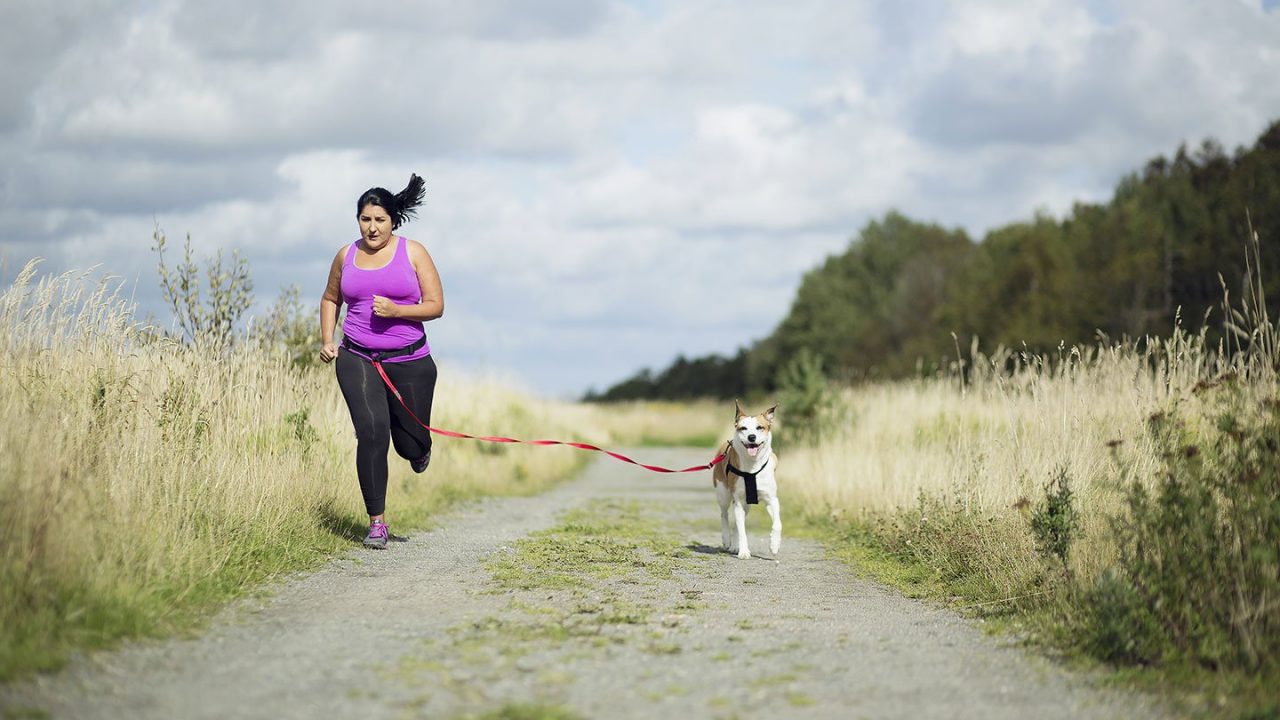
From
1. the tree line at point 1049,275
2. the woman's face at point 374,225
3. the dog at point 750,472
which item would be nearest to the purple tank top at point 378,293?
the woman's face at point 374,225

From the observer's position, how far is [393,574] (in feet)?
26.5

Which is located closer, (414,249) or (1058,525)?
(1058,525)

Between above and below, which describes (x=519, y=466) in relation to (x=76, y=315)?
below

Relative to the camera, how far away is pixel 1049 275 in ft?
156

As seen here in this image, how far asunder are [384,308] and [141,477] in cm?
213

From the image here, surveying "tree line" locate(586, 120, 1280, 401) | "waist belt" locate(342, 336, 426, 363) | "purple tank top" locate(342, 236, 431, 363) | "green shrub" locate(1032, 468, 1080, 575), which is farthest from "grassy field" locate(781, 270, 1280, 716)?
"tree line" locate(586, 120, 1280, 401)

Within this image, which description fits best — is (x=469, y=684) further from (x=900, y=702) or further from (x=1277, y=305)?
(x=1277, y=305)

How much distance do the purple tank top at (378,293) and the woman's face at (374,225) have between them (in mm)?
146

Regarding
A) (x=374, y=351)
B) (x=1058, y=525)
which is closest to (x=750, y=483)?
(x=1058, y=525)

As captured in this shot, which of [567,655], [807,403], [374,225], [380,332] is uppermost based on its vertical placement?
[374,225]

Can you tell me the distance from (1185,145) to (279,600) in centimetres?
4999

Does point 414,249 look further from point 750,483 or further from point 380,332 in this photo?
point 750,483

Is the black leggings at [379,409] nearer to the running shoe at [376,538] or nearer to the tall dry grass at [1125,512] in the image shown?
the running shoe at [376,538]

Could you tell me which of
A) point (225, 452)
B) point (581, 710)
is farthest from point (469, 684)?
point (225, 452)
